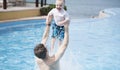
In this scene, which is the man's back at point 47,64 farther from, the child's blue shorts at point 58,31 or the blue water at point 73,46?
the blue water at point 73,46

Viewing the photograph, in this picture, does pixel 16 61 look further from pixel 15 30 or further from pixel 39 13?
pixel 39 13

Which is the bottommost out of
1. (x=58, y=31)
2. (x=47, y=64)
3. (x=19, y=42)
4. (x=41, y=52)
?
(x=19, y=42)

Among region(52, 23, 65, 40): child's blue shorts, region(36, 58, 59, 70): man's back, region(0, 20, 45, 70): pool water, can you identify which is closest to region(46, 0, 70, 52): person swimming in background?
region(52, 23, 65, 40): child's blue shorts

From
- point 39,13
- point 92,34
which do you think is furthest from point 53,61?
point 39,13

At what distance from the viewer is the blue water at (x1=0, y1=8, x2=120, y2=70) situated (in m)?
8.85

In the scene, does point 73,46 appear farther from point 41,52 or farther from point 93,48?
point 41,52

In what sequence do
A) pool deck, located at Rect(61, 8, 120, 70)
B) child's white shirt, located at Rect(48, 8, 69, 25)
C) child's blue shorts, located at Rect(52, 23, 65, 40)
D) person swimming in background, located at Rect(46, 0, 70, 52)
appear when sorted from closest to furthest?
person swimming in background, located at Rect(46, 0, 70, 52) < child's white shirt, located at Rect(48, 8, 69, 25) < child's blue shorts, located at Rect(52, 23, 65, 40) < pool deck, located at Rect(61, 8, 120, 70)

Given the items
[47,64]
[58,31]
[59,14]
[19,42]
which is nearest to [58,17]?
[59,14]

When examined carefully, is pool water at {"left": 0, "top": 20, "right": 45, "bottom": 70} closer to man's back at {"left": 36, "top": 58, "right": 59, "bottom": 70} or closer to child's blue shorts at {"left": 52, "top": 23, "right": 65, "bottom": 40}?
child's blue shorts at {"left": 52, "top": 23, "right": 65, "bottom": 40}

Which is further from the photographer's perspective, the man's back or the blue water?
the blue water

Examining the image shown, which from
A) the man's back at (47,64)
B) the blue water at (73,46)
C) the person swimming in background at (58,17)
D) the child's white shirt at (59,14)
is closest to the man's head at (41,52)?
the man's back at (47,64)

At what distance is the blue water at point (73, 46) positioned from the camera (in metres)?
8.85

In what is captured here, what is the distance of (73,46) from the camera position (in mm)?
11477

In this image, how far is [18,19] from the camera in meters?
16.3
